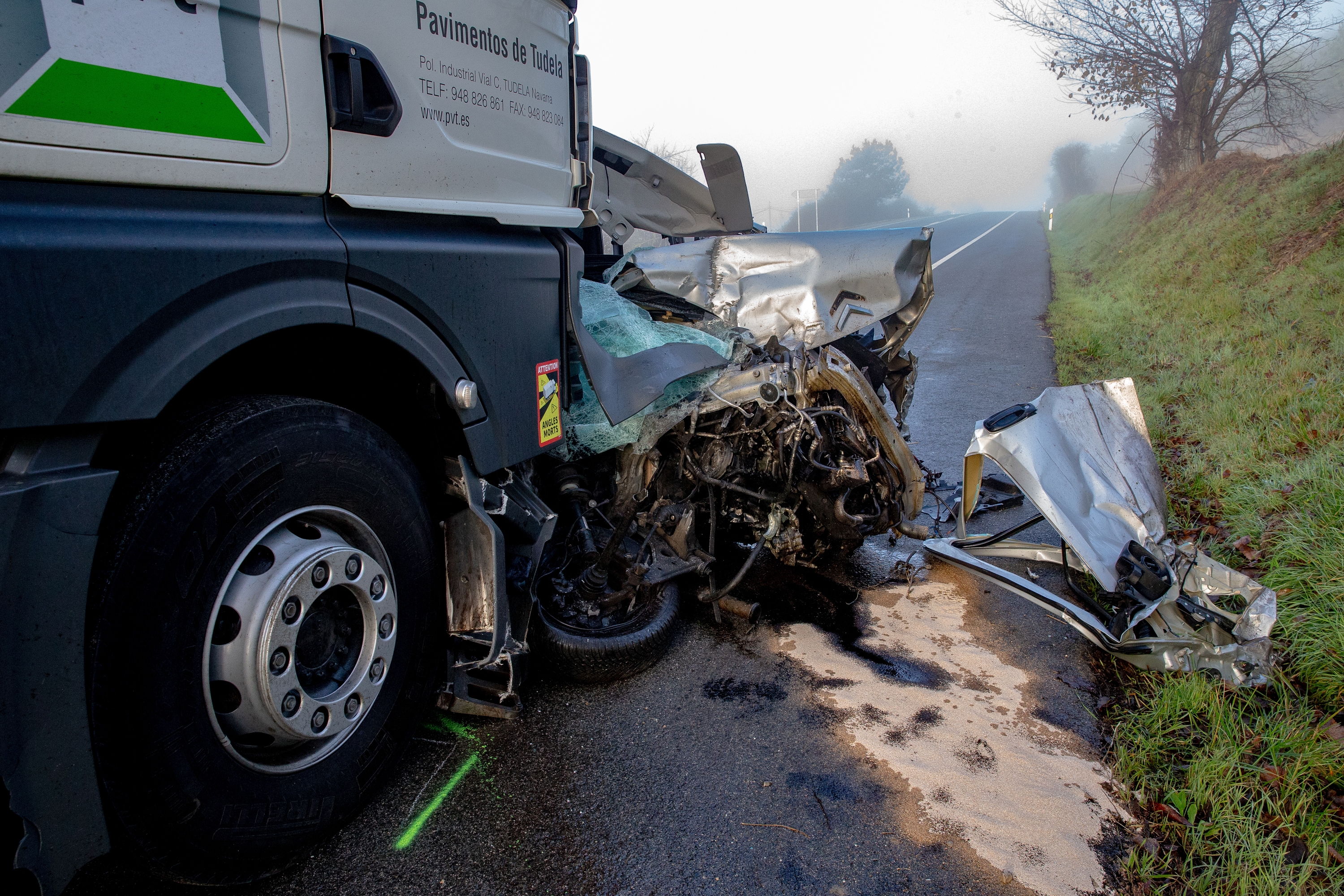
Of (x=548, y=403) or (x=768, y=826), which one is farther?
(x=548, y=403)

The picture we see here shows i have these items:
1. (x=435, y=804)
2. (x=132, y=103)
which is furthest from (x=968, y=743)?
(x=132, y=103)

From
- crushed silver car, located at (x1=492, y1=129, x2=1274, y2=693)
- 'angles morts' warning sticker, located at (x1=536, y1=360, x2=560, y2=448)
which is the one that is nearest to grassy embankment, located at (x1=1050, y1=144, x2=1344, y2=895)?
crushed silver car, located at (x1=492, y1=129, x2=1274, y2=693)

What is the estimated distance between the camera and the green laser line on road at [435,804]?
2.16 m

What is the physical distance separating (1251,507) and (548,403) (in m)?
3.90

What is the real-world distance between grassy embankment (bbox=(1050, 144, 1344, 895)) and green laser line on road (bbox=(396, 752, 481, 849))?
196 cm

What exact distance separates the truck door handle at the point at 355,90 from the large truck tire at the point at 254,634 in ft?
2.33

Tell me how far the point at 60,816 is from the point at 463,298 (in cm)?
148

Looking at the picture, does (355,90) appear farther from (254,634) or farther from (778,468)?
(778,468)

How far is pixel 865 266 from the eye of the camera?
3.91 m

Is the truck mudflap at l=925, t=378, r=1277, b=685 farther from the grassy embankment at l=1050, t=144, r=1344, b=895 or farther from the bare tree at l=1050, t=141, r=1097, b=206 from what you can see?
the bare tree at l=1050, t=141, r=1097, b=206

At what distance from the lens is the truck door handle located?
1841 millimetres

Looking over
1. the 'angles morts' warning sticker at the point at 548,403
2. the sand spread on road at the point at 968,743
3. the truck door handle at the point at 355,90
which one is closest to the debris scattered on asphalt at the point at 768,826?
the sand spread on road at the point at 968,743

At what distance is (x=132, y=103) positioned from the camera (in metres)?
1.49

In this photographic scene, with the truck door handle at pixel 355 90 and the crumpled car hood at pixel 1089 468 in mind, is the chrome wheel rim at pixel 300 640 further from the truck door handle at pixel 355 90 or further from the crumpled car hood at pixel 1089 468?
the crumpled car hood at pixel 1089 468
